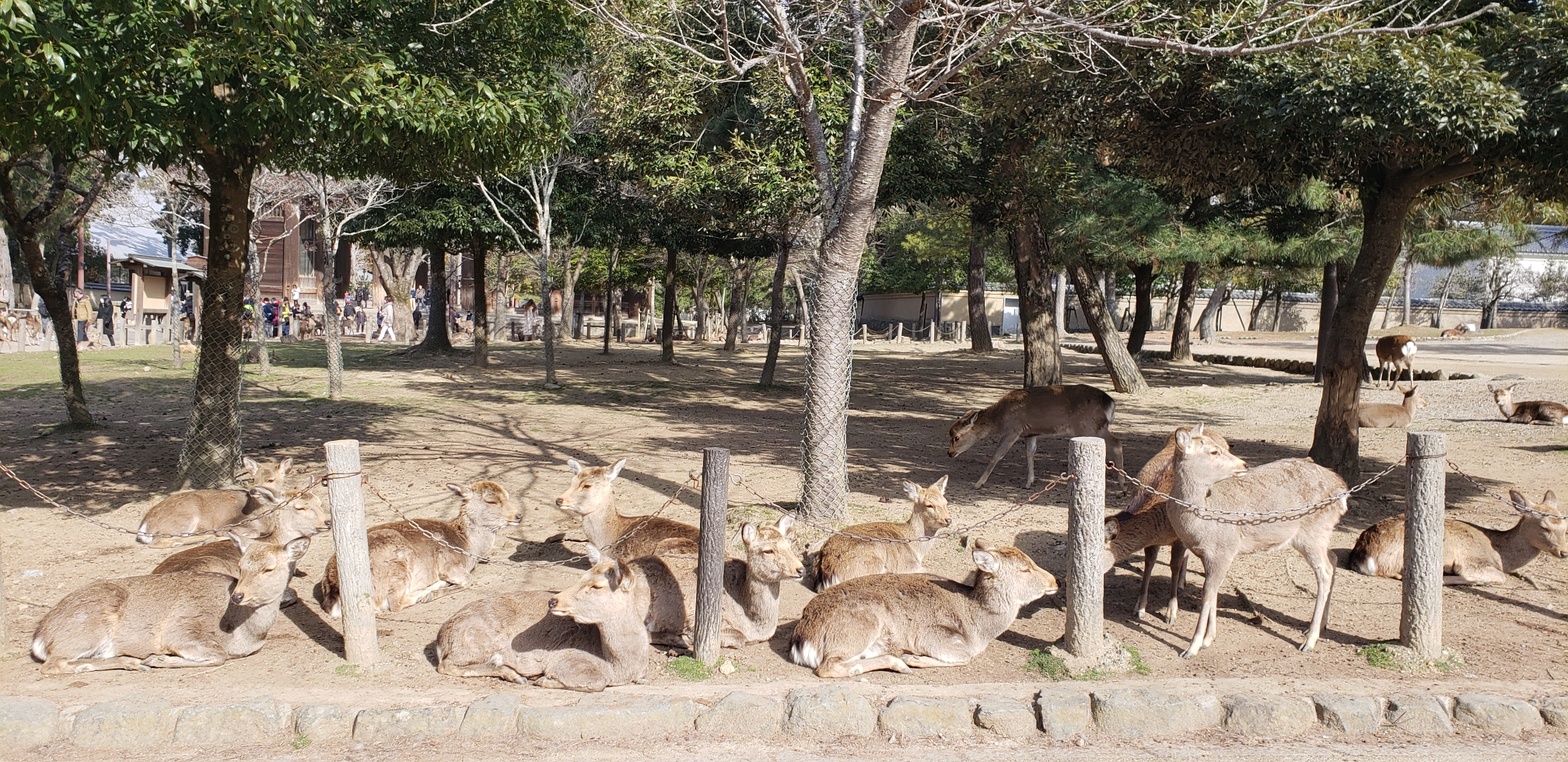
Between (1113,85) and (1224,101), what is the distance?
141cm

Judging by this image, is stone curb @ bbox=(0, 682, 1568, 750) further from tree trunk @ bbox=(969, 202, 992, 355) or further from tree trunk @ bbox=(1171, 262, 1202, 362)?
tree trunk @ bbox=(969, 202, 992, 355)

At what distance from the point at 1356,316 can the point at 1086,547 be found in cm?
561

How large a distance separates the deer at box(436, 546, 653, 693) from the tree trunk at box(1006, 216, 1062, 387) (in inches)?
518

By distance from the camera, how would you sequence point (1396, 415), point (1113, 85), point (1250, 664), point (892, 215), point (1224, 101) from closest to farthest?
point (1250, 664), point (1224, 101), point (1113, 85), point (1396, 415), point (892, 215)

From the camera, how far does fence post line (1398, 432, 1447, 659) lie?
18.4ft

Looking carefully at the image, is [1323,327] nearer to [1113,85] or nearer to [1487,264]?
[1113,85]

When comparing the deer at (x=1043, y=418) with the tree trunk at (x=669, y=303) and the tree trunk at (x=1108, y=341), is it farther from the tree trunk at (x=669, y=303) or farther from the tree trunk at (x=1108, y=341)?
the tree trunk at (x=669, y=303)

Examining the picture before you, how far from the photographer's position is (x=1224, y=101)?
907 cm

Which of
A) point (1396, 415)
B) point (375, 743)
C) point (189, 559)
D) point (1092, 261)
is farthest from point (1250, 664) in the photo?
point (1092, 261)

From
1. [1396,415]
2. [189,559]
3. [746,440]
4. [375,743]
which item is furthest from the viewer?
[1396,415]

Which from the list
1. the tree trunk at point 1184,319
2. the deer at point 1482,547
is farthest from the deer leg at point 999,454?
the tree trunk at point 1184,319

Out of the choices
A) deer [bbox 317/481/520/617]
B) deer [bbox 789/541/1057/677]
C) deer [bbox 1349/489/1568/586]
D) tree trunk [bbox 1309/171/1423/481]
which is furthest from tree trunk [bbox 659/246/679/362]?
deer [bbox 789/541/1057/677]

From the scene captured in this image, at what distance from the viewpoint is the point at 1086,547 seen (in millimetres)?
5570

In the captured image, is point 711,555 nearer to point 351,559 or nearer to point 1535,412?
point 351,559
